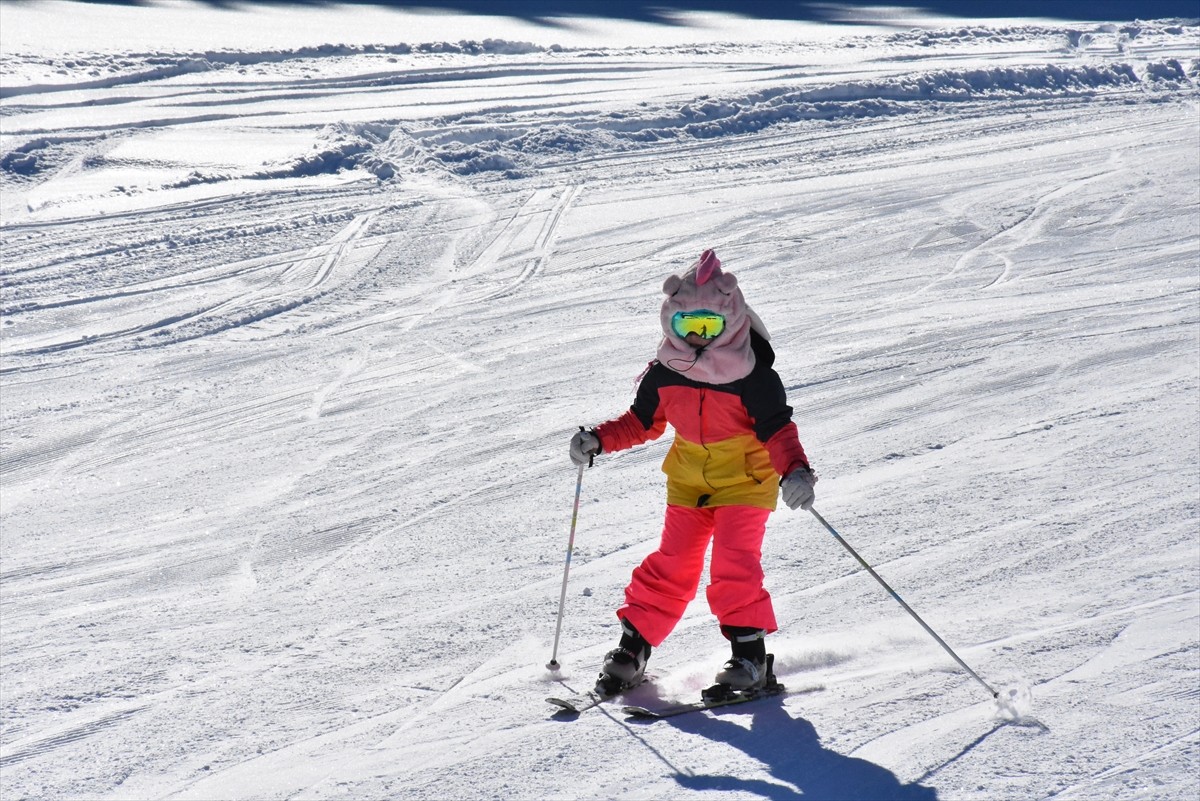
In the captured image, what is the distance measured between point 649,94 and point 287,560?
28.6ft

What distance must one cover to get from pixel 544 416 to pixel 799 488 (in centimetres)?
313

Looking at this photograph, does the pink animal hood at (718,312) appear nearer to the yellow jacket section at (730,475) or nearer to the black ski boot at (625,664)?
the yellow jacket section at (730,475)

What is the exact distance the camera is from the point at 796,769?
2.81 metres

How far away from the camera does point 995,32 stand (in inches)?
624

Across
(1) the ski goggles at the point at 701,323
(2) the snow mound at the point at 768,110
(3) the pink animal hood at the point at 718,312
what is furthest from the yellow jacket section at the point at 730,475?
(2) the snow mound at the point at 768,110

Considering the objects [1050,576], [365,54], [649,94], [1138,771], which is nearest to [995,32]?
[649,94]

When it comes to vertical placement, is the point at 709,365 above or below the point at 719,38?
below

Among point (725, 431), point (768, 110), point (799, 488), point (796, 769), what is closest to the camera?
point (796, 769)

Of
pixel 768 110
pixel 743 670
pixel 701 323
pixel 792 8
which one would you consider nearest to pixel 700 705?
pixel 743 670

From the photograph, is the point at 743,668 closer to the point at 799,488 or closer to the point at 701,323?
the point at 799,488

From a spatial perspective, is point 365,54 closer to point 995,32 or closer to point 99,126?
point 99,126

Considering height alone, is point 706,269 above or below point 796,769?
above

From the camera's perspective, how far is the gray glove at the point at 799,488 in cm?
299

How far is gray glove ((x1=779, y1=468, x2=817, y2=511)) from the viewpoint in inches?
118
